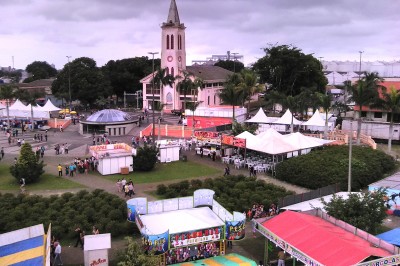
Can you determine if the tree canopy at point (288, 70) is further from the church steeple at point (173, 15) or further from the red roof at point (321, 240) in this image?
the red roof at point (321, 240)

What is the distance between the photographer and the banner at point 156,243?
1638 centimetres

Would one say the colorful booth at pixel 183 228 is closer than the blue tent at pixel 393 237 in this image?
Yes

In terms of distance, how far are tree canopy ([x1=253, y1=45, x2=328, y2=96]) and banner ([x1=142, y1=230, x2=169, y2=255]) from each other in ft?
184

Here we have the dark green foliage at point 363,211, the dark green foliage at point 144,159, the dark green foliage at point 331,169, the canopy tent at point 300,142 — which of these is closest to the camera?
the dark green foliage at point 363,211

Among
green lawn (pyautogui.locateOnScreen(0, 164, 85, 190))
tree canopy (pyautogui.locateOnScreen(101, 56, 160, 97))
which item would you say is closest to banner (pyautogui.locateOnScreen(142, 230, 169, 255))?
green lawn (pyautogui.locateOnScreen(0, 164, 85, 190))

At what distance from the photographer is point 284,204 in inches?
908

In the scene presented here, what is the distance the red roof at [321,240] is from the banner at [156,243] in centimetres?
448

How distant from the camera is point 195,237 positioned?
1736cm

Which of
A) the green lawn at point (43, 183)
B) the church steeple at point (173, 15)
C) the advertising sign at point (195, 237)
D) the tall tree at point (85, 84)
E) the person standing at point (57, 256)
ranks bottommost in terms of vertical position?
the person standing at point (57, 256)

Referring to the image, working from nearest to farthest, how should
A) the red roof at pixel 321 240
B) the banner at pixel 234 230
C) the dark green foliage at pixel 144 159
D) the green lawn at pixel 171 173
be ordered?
the red roof at pixel 321 240 → the banner at pixel 234 230 → the green lawn at pixel 171 173 → the dark green foliage at pixel 144 159

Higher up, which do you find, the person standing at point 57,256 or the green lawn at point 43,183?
the green lawn at point 43,183

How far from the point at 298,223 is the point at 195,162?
1995 centimetres

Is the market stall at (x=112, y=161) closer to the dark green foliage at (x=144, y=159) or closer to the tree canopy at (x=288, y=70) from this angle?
the dark green foliage at (x=144, y=159)

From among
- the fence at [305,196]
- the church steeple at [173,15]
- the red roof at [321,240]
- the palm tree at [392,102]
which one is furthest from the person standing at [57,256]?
the church steeple at [173,15]
